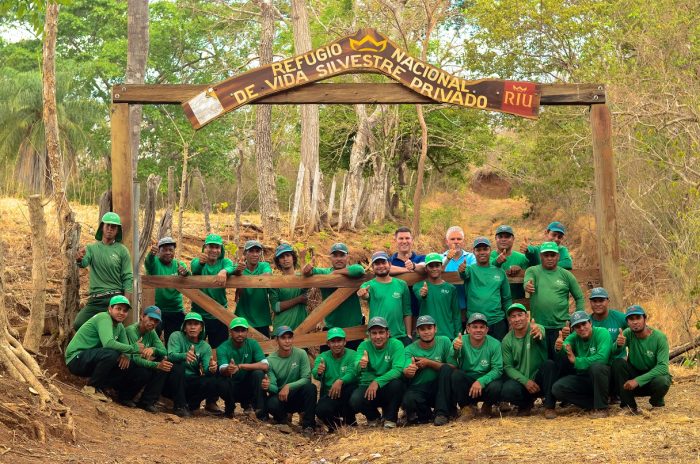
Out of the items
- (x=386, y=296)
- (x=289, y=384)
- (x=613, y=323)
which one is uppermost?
(x=386, y=296)

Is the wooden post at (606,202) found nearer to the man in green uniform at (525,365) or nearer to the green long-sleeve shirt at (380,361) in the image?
the man in green uniform at (525,365)

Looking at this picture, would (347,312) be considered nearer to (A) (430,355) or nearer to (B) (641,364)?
(A) (430,355)

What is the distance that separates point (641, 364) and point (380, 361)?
2.44 meters

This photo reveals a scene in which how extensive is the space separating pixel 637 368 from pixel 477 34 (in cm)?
2049

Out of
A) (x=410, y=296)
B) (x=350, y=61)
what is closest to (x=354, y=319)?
(x=410, y=296)

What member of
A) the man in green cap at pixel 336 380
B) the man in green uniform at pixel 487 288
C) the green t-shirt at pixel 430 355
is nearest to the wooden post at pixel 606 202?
the man in green uniform at pixel 487 288

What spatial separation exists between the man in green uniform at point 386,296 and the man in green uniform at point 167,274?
77.0 inches

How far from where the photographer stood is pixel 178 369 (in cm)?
1091

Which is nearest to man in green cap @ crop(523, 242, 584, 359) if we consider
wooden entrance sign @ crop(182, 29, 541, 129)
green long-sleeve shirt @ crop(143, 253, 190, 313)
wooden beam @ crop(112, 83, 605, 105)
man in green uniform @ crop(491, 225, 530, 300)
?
man in green uniform @ crop(491, 225, 530, 300)

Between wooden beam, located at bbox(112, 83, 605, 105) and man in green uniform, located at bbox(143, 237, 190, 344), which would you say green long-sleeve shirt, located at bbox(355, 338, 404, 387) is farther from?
wooden beam, located at bbox(112, 83, 605, 105)

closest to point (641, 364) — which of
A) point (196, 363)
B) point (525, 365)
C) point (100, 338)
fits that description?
point (525, 365)

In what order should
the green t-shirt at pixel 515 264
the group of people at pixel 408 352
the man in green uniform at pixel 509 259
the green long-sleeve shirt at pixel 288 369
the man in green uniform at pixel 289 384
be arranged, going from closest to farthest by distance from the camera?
the group of people at pixel 408 352 < the man in green uniform at pixel 289 384 < the green long-sleeve shirt at pixel 288 369 < the man in green uniform at pixel 509 259 < the green t-shirt at pixel 515 264

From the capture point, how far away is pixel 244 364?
1116 centimetres

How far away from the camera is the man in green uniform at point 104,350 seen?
1041 cm
